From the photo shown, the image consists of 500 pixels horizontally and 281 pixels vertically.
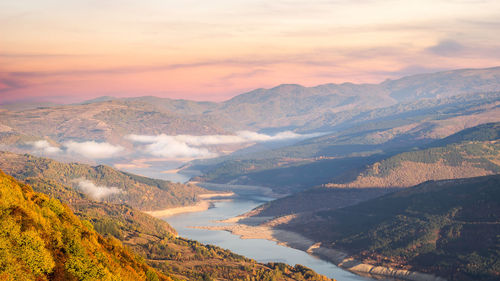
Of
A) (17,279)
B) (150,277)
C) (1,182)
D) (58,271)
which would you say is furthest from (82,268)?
(150,277)

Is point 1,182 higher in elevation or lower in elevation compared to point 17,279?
higher

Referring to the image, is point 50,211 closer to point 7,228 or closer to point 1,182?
point 1,182

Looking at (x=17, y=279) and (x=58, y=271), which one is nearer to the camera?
(x=17, y=279)

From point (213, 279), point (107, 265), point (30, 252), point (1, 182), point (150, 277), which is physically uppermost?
point (1, 182)

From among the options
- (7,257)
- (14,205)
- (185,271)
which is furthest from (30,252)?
(185,271)

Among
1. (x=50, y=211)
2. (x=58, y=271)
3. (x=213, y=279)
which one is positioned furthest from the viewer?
(x=213, y=279)

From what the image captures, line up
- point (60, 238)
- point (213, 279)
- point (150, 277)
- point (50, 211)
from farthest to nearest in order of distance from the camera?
point (213, 279), point (150, 277), point (50, 211), point (60, 238)

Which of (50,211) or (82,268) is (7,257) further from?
(50,211)
